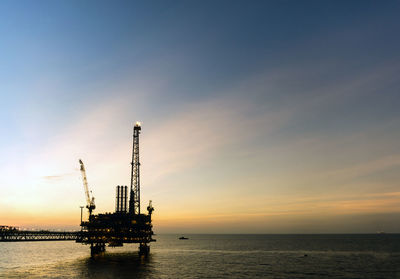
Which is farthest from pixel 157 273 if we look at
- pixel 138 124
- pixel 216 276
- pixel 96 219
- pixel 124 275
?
pixel 138 124

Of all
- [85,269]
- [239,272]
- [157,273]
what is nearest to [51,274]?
[85,269]

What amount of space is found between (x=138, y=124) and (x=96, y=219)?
50.6 meters

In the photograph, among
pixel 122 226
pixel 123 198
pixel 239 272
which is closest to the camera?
pixel 239 272

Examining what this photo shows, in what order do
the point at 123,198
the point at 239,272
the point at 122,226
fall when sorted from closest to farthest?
1. the point at 239,272
2. the point at 122,226
3. the point at 123,198

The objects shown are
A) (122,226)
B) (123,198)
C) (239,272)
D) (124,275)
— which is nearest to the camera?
(124,275)

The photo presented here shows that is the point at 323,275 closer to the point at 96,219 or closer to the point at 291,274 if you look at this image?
the point at 291,274

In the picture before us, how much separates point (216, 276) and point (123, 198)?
80.7 m

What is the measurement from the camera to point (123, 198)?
6614 inches

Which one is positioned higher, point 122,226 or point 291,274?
point 122,226

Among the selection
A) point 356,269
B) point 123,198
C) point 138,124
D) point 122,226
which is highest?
point 138,124

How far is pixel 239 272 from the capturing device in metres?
110

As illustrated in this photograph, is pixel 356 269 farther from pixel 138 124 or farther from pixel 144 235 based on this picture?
pixel 138 124

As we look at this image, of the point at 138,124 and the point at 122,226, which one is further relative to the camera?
the point at 138,124

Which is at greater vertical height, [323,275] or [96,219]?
[96,219]
